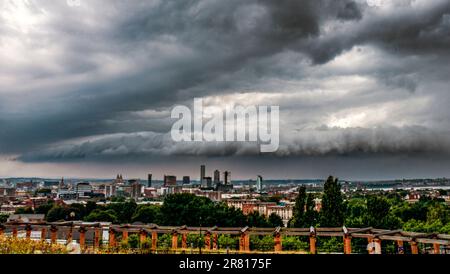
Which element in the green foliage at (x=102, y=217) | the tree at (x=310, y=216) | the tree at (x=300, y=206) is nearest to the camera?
the tree at (x=310, y=216)

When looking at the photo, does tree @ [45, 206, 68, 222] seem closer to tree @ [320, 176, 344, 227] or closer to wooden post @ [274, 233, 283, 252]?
tree @ [320, 176, 344, 227]

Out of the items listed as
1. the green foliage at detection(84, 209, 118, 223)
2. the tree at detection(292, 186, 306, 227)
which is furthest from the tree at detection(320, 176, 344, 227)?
the green foliage at detection(84, 209, 118, 223)

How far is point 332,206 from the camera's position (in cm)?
3688

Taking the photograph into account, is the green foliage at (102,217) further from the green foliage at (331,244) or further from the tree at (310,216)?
the green foliage at (331,244)

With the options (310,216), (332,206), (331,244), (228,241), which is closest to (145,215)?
(310,216)

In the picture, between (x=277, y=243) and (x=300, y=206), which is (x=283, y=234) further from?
(x=300, y=206)

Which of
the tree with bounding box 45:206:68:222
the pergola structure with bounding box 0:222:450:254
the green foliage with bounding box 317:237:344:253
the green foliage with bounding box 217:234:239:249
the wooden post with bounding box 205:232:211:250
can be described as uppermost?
the pergola structure with bounding box 0:222:450:254

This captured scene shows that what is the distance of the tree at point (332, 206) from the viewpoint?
36406 mm

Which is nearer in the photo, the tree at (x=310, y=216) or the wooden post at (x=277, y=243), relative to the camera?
the wooden post at (x=277, y=243)

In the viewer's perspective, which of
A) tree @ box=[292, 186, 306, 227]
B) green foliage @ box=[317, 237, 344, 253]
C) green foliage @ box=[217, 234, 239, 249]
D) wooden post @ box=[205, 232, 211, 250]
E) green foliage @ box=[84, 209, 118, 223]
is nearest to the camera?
wooden post @ box=[205, 232, 211, 250]

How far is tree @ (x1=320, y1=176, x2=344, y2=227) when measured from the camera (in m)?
36.4

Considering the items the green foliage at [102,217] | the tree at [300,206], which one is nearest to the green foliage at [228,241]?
the tree at [300,206]
